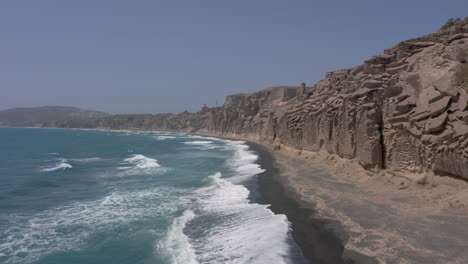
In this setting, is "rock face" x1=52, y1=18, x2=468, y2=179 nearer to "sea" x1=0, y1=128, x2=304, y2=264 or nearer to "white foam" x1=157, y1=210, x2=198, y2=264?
"sea" x1=0, y1=128, x2=304, y2=264

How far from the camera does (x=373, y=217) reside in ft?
50.1

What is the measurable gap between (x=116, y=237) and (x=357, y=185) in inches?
631

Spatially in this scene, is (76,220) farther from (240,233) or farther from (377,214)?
(377,214)

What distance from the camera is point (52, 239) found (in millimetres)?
15281

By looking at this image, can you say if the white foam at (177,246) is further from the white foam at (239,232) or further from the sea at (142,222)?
the white foam at (239,232)

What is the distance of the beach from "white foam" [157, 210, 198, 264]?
185 inches

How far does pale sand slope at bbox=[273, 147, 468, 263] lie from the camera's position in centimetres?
1157

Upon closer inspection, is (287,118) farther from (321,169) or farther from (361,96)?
(361,96)

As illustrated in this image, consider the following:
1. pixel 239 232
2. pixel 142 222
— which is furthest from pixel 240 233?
pixel 142 222

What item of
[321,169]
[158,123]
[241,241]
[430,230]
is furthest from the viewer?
[158,123]

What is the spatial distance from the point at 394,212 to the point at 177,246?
10793 mm

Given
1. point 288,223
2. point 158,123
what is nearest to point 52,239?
point 288,223

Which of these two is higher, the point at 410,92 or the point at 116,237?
the point at 410,92

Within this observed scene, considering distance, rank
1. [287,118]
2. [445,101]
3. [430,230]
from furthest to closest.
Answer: [287,118]
[445,101]
[430,230]
